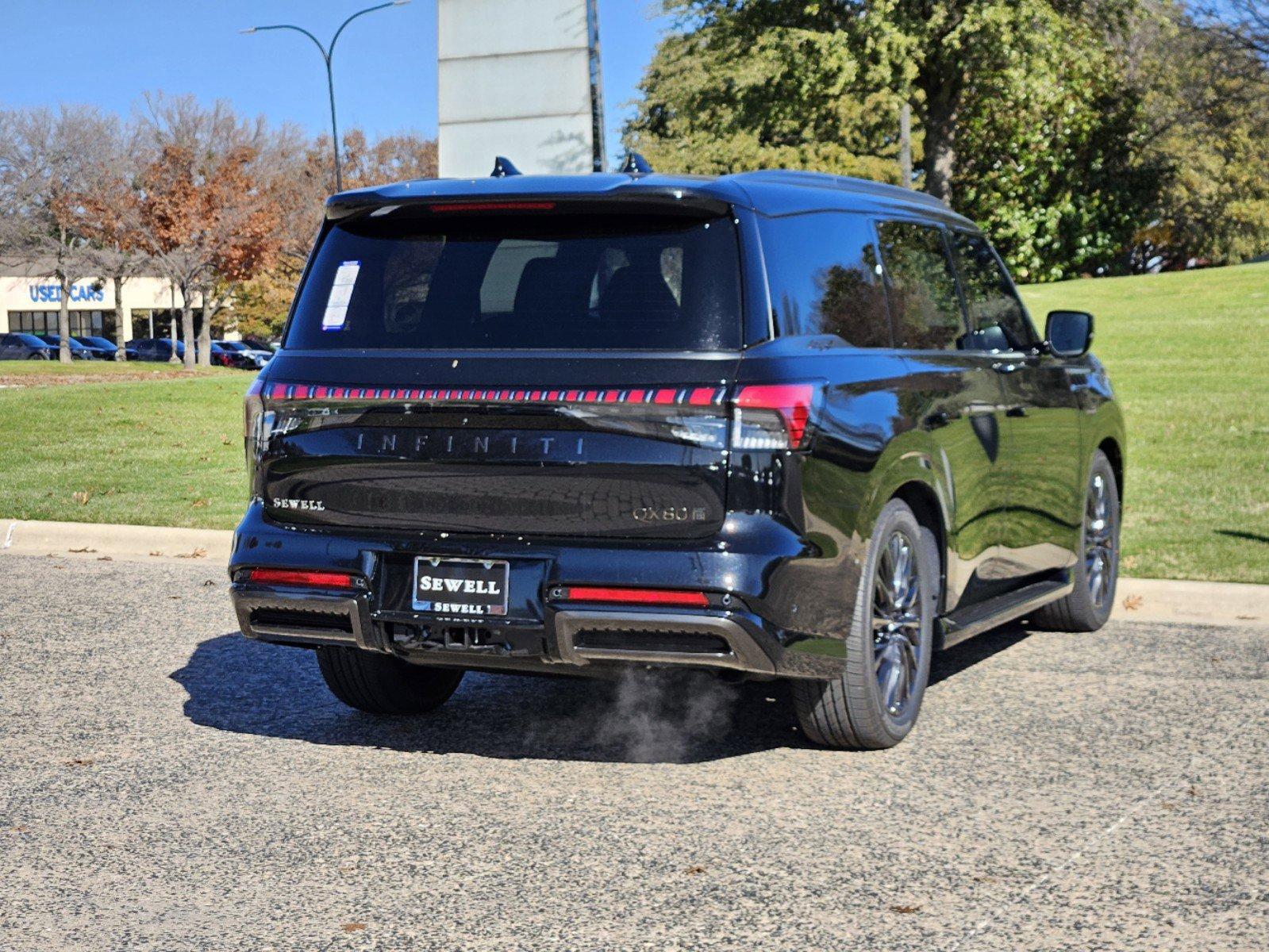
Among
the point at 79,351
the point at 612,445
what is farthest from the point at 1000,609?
the point at 79,351

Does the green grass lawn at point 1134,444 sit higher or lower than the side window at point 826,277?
lower

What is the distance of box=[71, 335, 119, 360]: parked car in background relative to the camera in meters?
71.6

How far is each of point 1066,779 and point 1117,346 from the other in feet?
74.1

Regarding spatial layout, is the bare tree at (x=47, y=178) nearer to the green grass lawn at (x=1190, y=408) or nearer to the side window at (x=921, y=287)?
the green grass lawn at (x=1190, y=408)

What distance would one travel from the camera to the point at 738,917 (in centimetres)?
411

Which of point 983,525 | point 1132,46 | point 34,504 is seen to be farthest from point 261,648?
point 1132,46

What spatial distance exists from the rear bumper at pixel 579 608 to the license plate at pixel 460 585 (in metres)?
0.03

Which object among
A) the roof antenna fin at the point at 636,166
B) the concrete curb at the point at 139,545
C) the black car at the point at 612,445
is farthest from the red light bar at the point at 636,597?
the concrete curb at the point at 139,545

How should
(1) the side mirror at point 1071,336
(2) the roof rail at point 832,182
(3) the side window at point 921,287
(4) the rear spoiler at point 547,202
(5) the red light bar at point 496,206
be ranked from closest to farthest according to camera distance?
(4) the rear spoiler at point 547,202 → (5) the red light bar at point 496,206 → (2) the roof rail at point 832,182 → (3) the side window at point 921,287 → (1) the side mirror at point 1071,336

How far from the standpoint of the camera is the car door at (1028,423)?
266 inches

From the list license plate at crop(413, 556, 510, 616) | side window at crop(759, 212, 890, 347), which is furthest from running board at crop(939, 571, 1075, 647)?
license plate at crop(413, 556, 510, 616)

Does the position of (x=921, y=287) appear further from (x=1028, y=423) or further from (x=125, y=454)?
(x=125, y=454)

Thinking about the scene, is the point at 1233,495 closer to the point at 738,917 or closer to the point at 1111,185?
the point at 738,917

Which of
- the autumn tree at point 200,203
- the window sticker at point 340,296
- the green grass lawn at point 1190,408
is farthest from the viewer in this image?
the autumn tree at point 200,203
